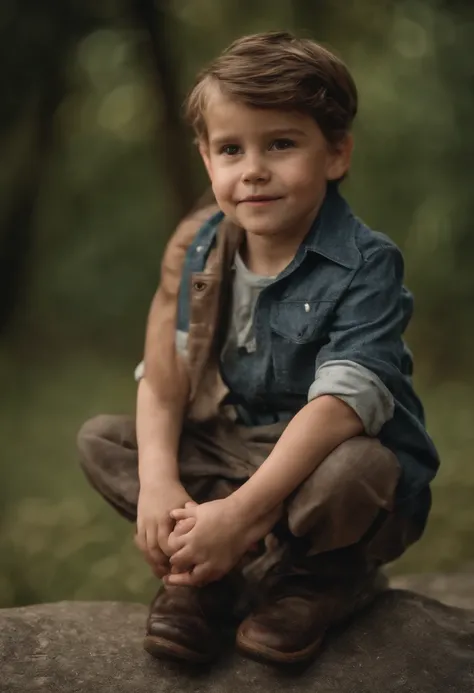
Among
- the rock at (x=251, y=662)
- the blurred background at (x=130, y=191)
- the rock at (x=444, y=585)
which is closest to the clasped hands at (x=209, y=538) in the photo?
the rock at (x=251, y=662)

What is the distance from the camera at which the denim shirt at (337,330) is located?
1333mm

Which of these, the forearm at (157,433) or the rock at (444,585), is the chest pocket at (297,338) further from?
the rock at (444,585)

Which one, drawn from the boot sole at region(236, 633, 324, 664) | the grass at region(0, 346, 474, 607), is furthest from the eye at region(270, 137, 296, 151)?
the grass at region(0, 346, 474, 607)

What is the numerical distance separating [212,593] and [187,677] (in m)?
0.12

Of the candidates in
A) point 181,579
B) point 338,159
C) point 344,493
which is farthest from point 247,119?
point 181,579

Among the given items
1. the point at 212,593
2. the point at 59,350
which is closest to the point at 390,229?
the point at 59,350

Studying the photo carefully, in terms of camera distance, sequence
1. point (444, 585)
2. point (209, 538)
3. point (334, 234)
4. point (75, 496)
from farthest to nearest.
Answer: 1. point (75, 496)
2. point (444, 585)
3. point (334, 234)
4. point (209, 538)

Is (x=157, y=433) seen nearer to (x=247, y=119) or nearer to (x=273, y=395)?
(x=273, y=395)

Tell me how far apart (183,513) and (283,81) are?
552 millimetres

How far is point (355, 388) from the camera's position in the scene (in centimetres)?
130

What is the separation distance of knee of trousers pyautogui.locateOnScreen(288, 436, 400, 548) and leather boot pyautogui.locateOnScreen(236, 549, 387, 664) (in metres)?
0.07

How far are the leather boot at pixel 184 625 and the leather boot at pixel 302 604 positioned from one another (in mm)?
46

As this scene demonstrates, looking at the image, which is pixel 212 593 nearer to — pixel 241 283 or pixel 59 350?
pixel 241 283

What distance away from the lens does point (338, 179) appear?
1.41 meters
